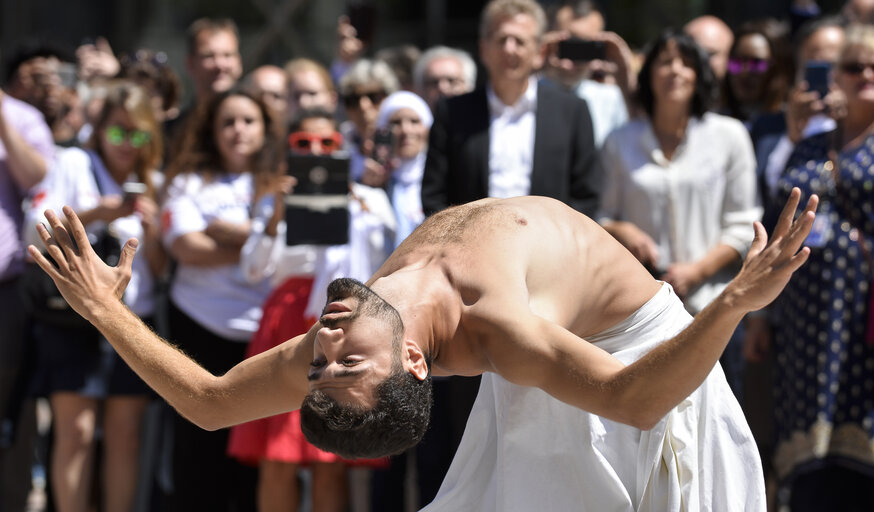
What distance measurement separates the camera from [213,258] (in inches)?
221

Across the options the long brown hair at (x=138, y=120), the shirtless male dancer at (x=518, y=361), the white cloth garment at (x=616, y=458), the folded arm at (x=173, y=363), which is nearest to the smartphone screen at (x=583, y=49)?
the long brown hair at (x=138, y=120)

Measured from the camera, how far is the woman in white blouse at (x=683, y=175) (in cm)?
538

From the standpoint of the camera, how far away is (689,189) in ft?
17.8

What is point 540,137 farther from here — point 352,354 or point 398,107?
point 352,354

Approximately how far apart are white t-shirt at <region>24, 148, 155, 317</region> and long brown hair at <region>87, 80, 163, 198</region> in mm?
139

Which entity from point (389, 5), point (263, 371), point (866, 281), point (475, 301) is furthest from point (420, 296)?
point (389, 5)

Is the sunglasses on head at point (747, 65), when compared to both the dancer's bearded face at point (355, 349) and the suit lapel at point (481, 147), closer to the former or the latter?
the suit lapel at point (481, 147)

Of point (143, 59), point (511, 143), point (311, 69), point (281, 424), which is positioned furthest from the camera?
point (143, 59)

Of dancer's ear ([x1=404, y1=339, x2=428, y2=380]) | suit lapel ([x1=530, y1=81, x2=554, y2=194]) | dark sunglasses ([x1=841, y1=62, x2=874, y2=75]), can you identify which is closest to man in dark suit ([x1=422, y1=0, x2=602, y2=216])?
suit lapel ([x1=530, y1=81, x2=554, y2=194])

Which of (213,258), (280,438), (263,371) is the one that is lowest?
(280,438)

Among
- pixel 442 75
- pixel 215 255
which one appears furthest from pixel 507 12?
pixel 215 255

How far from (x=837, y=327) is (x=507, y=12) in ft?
6.49

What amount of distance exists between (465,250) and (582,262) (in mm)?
380

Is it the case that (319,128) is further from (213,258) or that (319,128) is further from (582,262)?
(582,262)
